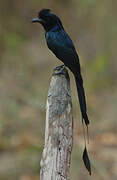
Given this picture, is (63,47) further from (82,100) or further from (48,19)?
(82,100)

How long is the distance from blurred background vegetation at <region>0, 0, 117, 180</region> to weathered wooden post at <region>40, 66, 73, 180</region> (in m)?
2.86

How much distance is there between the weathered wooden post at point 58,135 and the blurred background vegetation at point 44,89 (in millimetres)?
2855

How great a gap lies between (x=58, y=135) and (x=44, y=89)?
4616 millimetres

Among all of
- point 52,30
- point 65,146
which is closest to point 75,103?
point 52,30

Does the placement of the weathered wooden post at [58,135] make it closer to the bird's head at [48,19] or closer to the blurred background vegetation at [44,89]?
the bird's head at [48,19]

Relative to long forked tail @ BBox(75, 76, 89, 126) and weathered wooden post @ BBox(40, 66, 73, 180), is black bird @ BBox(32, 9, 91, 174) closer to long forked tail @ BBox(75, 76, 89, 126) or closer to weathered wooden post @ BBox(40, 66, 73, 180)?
long forked tail @ BBox(75, 76, 89, 126)

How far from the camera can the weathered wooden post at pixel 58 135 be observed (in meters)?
2.83

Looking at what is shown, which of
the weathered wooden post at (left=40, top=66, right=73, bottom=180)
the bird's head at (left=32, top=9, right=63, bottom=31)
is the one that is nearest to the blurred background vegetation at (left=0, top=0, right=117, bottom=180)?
the bird's head at (left=32, top=9, right=63, bottom=31)

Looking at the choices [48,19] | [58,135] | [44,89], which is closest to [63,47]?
[48,19]

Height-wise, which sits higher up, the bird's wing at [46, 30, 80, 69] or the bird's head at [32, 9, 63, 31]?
the bird's head at [32, 9, 63, 31]

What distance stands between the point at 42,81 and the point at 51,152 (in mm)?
6057

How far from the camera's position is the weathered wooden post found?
2832mm

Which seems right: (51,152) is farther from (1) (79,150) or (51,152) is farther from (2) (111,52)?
(2) (111,52)

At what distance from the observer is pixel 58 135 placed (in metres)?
2.90
